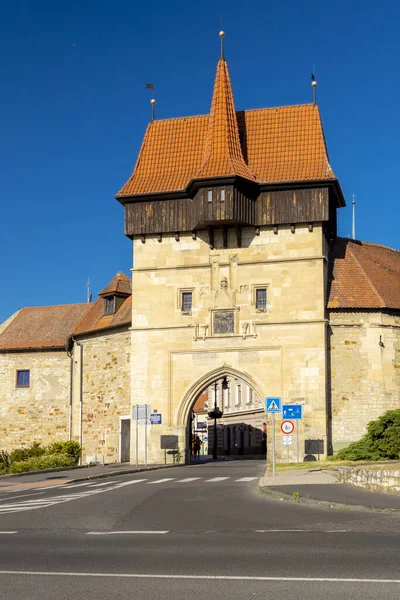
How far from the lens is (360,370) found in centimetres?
3975

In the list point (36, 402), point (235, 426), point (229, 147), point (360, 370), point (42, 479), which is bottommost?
point (42, 479)

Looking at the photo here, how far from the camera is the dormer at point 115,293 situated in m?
47.0

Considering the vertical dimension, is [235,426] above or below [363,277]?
below

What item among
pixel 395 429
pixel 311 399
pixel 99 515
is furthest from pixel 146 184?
pixel 99 515

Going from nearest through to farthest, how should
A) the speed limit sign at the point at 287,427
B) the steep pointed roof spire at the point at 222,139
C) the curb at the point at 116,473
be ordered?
the speed limit sign at the point at 287,427, the curb at the point at 116,473, the steep pointed roof spire at the point at 222,139

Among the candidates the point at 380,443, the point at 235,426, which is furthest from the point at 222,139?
the point at 235,426

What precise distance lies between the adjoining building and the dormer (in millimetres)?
2945

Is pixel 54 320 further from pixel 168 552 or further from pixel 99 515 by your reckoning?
pixel 168 552

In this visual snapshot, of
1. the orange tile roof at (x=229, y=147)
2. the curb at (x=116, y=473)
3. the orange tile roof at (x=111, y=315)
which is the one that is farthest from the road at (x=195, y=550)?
the orange tile roof at (x=111, y=315)

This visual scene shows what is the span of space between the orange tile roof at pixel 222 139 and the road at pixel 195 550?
23262 mm

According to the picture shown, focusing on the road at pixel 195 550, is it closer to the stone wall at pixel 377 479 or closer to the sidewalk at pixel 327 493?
the sidewalk at pixel 327 493

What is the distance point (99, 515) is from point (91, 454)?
2918 centimetres

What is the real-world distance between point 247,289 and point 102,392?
9669 millimetres

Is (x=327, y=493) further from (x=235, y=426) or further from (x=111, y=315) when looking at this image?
(x=235, y=426)
